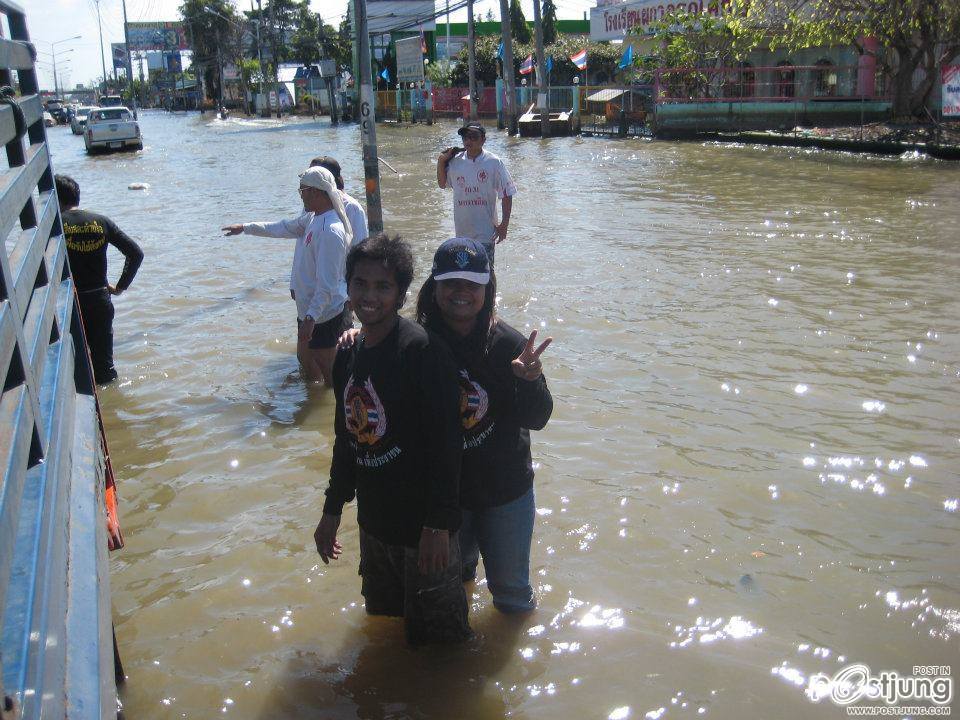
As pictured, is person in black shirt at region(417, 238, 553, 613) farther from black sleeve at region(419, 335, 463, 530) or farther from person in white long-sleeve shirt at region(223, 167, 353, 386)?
person in white long-sleeve shirt at region(223, 167, 353, 386)

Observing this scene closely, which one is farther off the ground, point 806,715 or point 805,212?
point 805,212

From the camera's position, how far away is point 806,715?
3242 millimetres

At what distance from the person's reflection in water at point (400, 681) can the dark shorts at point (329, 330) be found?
2796 millimetres

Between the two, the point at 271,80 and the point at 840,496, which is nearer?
the point at 840,496

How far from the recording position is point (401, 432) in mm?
3018

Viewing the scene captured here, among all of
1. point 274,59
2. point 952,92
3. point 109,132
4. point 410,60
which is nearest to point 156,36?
point 274,59

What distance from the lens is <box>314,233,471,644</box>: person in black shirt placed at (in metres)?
2.94

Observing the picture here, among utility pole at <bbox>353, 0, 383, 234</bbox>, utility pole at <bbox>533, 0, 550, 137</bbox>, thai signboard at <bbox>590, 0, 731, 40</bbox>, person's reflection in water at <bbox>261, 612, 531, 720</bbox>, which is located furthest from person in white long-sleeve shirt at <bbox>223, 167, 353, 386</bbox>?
thai signboard at <bbox>590, 0, 731, 40</bbox>

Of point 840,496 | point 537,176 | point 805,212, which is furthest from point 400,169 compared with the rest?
point 840,496

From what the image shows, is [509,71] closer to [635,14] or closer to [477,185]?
[635,14]

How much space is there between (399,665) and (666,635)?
109cm

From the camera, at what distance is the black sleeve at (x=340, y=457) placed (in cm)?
316

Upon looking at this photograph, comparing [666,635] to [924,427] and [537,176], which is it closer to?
[924,427]

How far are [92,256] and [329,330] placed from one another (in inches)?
64.0
